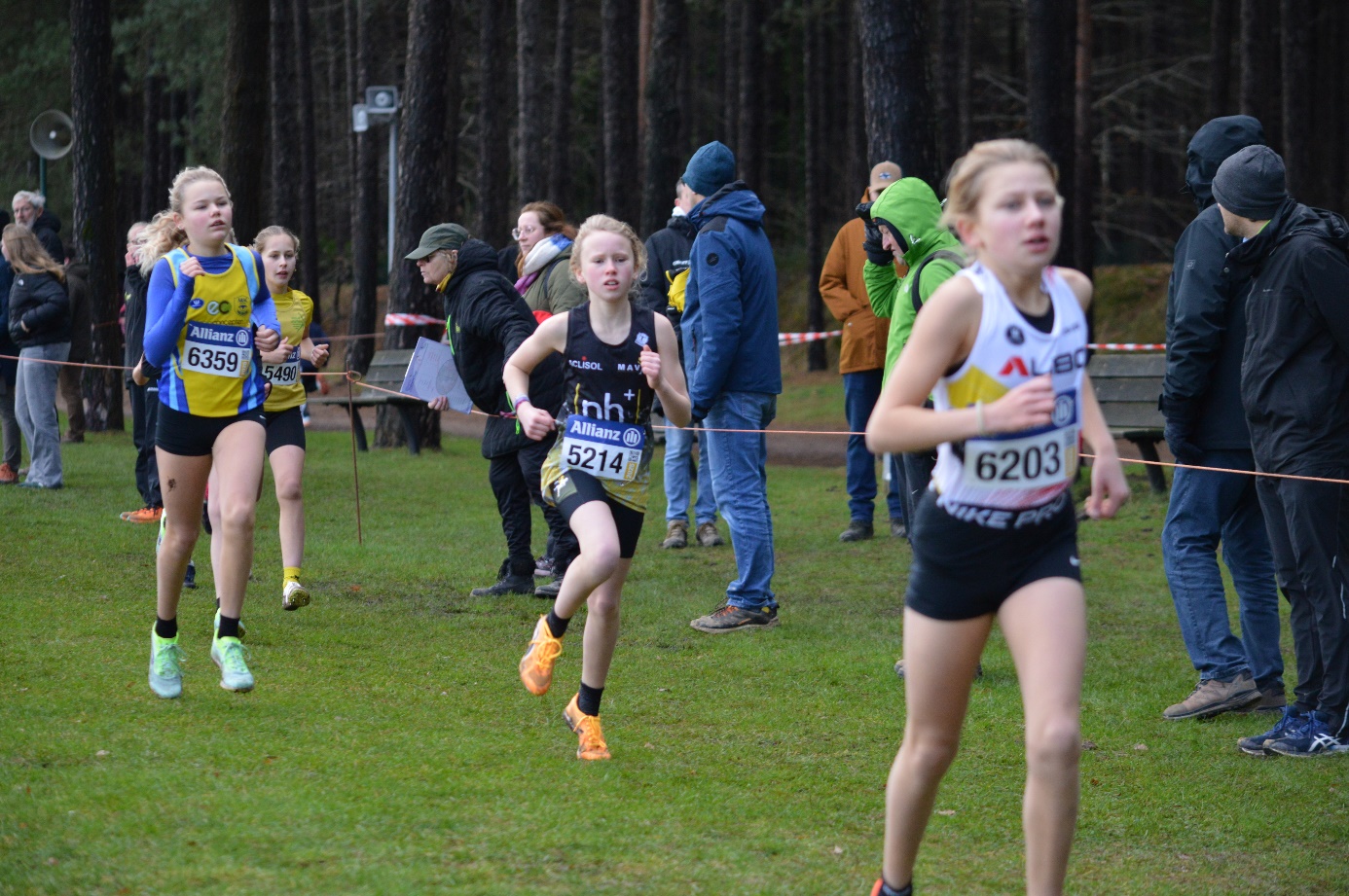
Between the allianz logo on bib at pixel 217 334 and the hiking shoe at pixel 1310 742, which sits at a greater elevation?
the allianz logo on bib at pixel 217 334

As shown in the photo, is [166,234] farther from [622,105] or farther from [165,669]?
[622,105]

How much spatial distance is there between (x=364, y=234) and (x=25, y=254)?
16.0 meters

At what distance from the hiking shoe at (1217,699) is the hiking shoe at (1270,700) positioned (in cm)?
4

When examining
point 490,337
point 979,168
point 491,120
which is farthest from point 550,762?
point 491,120

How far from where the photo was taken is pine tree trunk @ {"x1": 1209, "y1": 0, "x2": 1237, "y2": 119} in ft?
84.0

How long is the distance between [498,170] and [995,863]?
2592 cm

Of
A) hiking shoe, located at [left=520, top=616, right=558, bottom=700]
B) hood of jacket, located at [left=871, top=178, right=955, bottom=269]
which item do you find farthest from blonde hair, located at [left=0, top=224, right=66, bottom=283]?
hiking shoe, located at [left=520, top=616, right=558, bottom=700]

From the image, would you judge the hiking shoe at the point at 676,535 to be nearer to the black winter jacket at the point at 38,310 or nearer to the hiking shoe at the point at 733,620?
the hiking shoe at the point at 733,620

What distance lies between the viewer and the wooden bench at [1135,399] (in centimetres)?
1302

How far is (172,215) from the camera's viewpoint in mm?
6668

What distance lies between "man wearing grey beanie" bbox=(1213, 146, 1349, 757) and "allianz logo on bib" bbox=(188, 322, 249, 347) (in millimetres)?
Answer: 4149

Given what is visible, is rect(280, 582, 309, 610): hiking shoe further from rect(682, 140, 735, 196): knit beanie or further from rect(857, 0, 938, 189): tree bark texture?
rect(857, 0, 938, 189): tree bark texture

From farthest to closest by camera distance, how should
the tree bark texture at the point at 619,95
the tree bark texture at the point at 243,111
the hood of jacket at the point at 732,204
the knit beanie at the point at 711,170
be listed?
1. the tree bark texture at the point at 619,95
2. the tree bark texture at the point at 243,111
3. the knit beanie at the point at 711,170
4. the hood of jacket at the point at 732,204

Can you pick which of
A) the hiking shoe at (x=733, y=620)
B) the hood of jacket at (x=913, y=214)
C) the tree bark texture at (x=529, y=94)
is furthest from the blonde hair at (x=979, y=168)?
the tree bark texture at (x=529, y=94)
